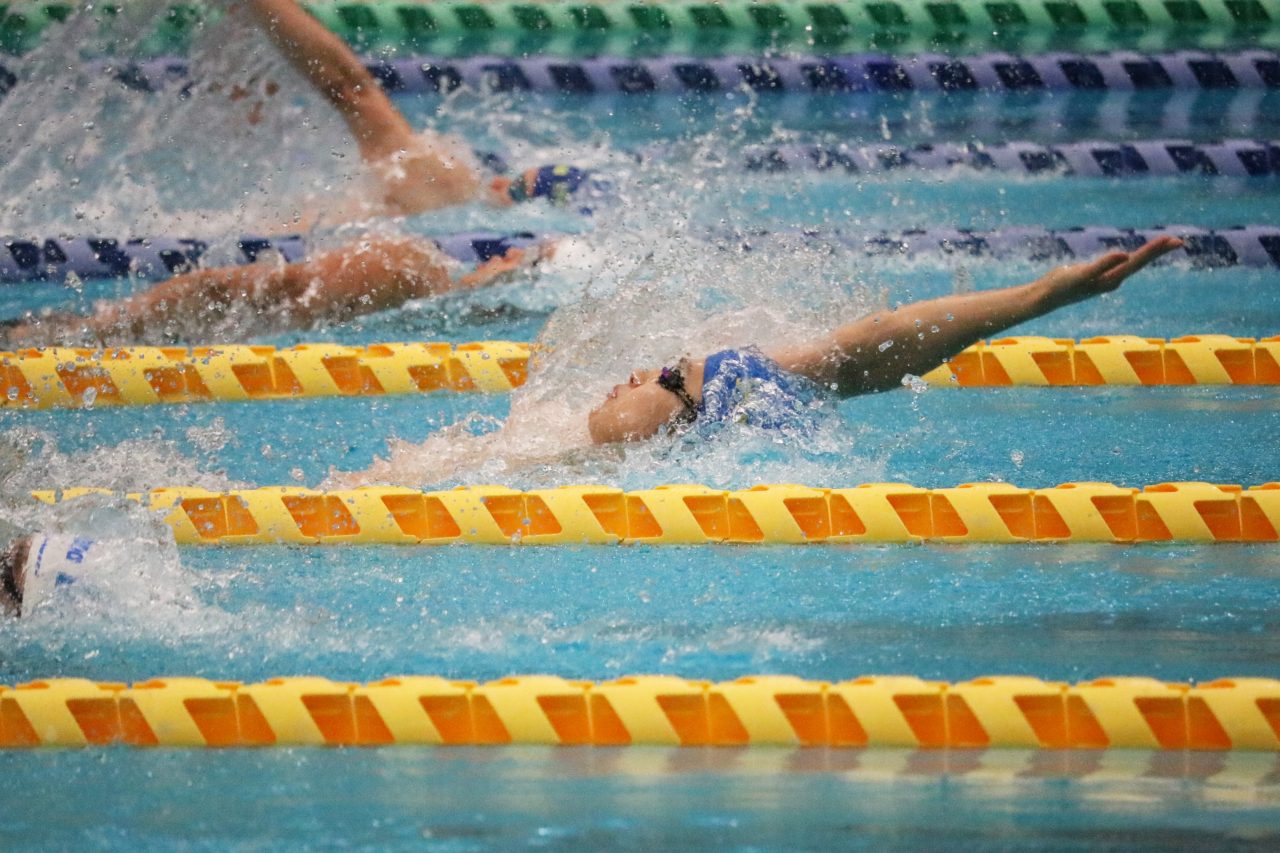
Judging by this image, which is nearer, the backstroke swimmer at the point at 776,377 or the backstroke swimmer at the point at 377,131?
the backstroke swimmer at the point at 776,377

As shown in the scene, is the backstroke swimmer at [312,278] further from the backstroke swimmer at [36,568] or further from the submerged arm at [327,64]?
the backstroke swimmer at [36,568]

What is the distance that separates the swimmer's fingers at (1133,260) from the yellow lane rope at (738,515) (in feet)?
1.86

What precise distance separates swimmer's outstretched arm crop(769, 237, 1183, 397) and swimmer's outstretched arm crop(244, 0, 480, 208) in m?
2.03

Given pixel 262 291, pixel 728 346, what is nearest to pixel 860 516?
pixel 728 346

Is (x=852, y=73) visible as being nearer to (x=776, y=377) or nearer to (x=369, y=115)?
(x=369, y=115)

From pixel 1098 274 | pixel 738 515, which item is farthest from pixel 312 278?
pixel 1098 274

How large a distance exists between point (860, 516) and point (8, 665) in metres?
1.81

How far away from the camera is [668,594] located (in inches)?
148

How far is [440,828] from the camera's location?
289 cm

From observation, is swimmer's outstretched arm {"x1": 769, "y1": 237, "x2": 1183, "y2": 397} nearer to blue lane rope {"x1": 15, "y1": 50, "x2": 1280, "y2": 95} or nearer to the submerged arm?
the submerged arm

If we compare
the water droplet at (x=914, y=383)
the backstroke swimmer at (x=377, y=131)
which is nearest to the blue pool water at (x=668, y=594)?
the water droplet at (x=914, y=383)

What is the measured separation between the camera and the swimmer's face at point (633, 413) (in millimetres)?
4242

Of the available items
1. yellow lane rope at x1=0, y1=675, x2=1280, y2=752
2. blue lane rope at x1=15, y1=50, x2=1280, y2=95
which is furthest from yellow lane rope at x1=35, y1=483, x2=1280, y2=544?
blue lane rope at x1=15, y1=50, x2=1280, y2=95

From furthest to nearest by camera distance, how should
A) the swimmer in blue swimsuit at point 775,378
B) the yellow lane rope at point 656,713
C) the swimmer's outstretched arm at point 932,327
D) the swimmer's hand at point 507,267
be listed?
1. the swimmer's hand at point 507,267
2. the swimmer in blue swimsuit at point 775,378
3. the swimmer's outstretched arm at point 932,327
4. the yellow lane rope at point 656,713
